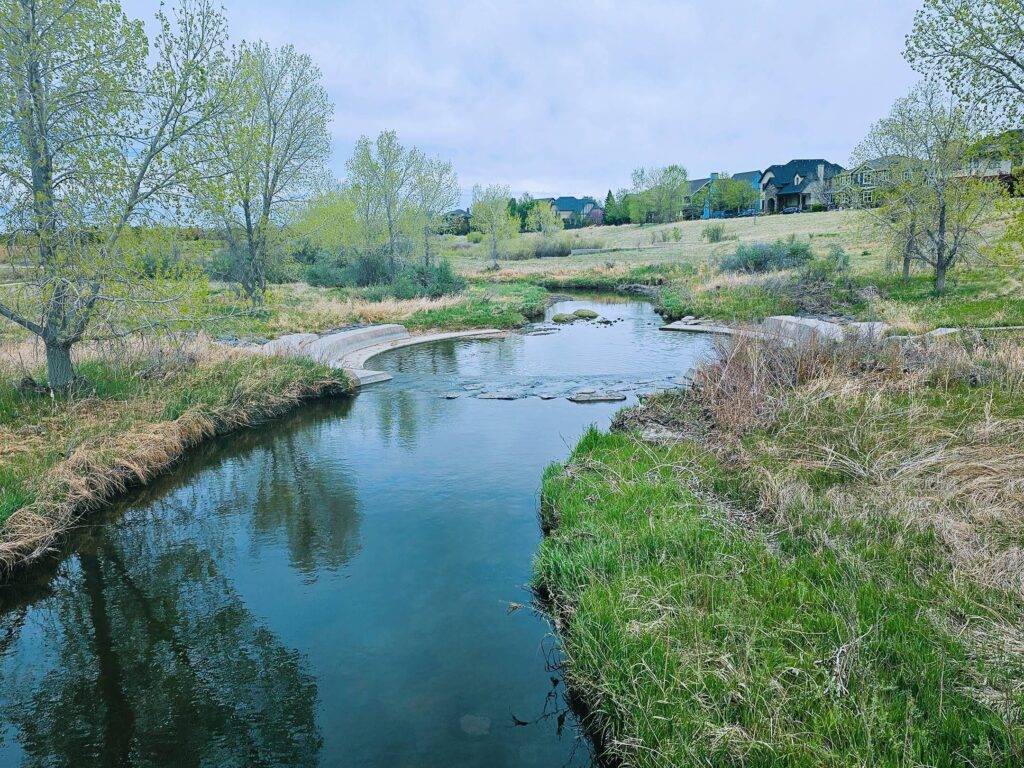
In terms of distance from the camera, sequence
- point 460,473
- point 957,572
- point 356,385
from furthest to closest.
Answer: point 356,385
point 460,473
point 957,572

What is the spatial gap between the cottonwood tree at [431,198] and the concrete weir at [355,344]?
51.5ft

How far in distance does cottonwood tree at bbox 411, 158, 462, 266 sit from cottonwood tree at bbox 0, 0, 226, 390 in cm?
2637

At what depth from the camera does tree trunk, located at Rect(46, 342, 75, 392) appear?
10422mm

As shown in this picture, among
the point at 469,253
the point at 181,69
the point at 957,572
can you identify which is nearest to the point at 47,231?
the point at 181,69

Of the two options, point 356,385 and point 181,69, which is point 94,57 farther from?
point 356,385

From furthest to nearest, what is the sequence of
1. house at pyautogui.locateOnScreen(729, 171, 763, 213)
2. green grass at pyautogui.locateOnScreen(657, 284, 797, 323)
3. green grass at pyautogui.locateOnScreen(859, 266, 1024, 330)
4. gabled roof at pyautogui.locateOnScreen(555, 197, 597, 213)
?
gabled roof at pyautogui.locateOnScreen(555, 197, 597, 213), house at pyautogui.locateOnScreen(729, 171, 763, 213), green grass at pyautogui.locateOnScreen(657, 284, 797, 323), green grass at pyautogui.locateOnScreen(859, 266, 1024, 330)

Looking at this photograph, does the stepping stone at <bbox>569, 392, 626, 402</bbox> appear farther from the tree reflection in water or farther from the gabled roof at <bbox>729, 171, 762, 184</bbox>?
the gabled roof at <bbox>729, 171, 762, 184</bbox>

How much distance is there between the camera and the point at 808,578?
499 centimetres

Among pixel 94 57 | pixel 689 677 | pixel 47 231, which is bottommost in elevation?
pixel 689 677

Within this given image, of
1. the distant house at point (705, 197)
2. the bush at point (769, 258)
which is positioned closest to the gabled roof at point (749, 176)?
the distant house at point (705, 197)

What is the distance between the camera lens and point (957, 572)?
4.68m

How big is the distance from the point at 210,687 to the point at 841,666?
183 inches

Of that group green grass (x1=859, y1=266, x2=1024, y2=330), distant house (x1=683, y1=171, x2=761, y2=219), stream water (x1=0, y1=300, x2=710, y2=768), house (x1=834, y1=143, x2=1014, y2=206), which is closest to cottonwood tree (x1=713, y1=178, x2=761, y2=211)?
distant house (x1=683, y1=171, x2=761, y2=219)

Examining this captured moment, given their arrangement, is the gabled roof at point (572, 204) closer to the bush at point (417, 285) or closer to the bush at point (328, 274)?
the bush at point (328, 274)
